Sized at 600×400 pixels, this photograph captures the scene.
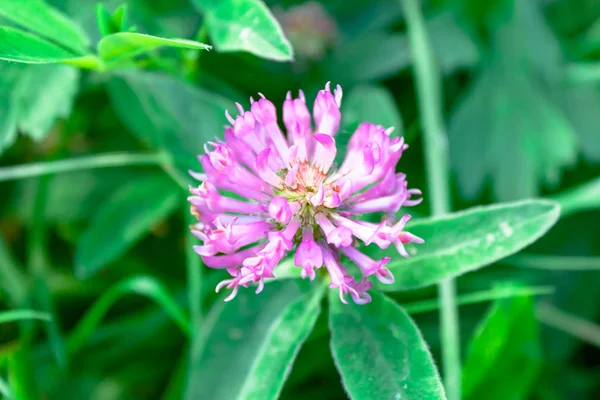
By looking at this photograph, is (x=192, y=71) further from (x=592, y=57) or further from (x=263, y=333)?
(x=592, y=57)

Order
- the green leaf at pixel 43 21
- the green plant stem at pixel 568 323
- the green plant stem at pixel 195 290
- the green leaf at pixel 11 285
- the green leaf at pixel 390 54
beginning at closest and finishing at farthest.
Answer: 1. the green leaf at pixel 43 21
2. the green plant stem at pixel 195 290
3. the green leaf at pixel 11 285
4. the green plant stem at pixel 568 323
5. the green leaf at pixel 390 54

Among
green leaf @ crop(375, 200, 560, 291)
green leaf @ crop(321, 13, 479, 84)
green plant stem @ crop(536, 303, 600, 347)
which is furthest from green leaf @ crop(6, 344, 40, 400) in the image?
green plant stem @ crop(536, 303, 600, 347)

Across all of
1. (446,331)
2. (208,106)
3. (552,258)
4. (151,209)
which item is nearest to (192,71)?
(208,106)

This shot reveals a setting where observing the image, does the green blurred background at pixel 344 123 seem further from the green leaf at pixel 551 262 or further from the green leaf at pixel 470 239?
the green leaf at pixel 470 239

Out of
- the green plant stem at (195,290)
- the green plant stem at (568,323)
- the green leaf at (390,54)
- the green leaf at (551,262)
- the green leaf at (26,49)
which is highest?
the green leaf at (390,54)

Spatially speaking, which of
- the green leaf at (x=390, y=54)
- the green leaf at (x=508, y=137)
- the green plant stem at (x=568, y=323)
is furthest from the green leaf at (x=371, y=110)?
the green plant stem at (x=568, y=323)

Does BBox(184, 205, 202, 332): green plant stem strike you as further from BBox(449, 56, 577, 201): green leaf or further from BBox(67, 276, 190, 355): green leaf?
BBox(449, 56, 577, 201): green leaf

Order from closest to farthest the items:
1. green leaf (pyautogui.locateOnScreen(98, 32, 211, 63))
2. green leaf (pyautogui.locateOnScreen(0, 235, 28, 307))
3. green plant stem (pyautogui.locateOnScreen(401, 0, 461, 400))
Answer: green leaf (pyautogui.locateOnScreen(98, 32, 211, 63))
green plant stem (pyautogui.locateOnScreen(401, 0, 461, 400))
green leaf (pyautogui.locateOnScreen(0, 235, 28, 307))
